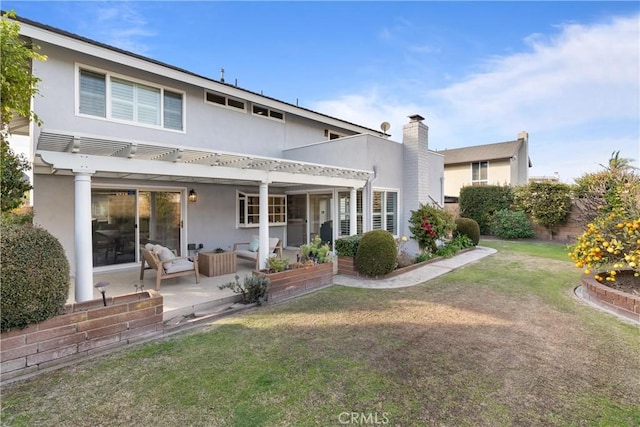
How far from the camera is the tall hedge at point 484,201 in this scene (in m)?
19.1

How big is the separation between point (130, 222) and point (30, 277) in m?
6.57

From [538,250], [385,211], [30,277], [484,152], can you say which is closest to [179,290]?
[30,277]

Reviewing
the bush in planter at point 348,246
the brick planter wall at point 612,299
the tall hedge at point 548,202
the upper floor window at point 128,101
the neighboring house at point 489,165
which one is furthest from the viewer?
the neighboring house at point 489,165

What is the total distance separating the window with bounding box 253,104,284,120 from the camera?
39.0 ft

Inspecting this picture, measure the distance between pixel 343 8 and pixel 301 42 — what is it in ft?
8.62

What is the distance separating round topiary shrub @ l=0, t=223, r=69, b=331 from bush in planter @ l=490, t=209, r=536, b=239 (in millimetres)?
20115

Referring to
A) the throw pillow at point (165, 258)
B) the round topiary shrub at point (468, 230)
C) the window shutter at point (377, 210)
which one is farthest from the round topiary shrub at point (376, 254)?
the round topiary shrub at point (468, 230)

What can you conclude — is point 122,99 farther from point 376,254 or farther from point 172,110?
point 376,254

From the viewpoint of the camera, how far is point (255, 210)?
1259 cm

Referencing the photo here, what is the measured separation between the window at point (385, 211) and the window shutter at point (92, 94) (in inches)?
347

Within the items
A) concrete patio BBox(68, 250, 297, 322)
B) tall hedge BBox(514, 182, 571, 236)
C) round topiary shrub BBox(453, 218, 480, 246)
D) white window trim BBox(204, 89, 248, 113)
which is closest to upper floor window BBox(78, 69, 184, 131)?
white window trim BBox(204, 89, 248, 113)

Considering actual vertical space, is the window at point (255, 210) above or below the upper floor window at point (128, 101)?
below

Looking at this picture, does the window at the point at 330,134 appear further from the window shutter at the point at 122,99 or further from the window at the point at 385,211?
the window shutter at the point at 122,99

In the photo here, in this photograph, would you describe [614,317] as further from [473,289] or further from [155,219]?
[155,219]
